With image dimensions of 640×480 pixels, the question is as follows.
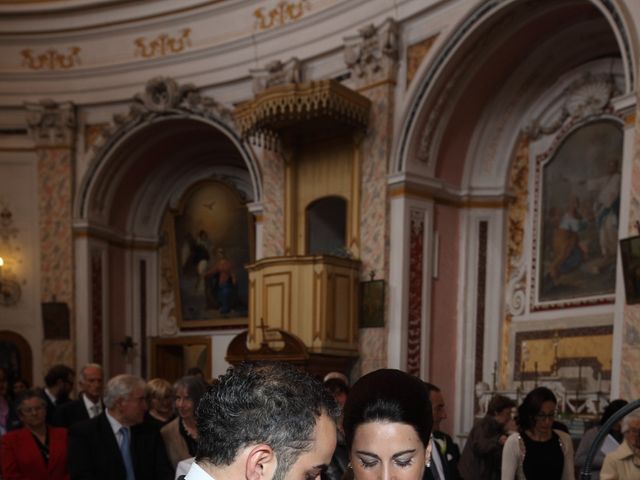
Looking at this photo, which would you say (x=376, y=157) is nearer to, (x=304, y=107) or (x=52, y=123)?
(x=304, y=107)

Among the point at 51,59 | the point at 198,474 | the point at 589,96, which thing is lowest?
the point at 198,474

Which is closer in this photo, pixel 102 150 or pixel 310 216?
pixel 310 216

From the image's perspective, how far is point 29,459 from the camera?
5008 millimetres

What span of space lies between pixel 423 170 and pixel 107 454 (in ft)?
21.2

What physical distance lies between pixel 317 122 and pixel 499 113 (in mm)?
2499

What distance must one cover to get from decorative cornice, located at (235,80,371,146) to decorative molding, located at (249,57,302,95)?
1227 millimetres

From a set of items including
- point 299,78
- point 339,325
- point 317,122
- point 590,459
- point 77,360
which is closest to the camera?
point 590,459

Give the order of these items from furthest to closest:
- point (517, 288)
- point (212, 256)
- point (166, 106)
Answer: point (212, 256)
point (166, 106)
point (517, 288)

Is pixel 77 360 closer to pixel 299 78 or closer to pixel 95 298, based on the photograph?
pixel 95 298

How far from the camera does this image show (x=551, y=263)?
391 inches

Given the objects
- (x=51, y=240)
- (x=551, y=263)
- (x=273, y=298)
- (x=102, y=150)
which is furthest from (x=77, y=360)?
(x=551, y=263)

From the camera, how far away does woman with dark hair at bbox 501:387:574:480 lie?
4.77 m

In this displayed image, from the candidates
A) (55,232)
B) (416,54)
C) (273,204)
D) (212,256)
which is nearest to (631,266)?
(416,54)

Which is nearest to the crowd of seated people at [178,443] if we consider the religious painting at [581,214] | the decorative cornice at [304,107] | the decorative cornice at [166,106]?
the religious painting at [581,214]
